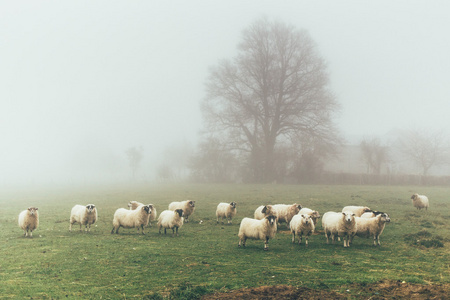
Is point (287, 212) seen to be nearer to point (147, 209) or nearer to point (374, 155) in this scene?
point (147, 209)

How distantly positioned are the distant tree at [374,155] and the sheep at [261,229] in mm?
57385

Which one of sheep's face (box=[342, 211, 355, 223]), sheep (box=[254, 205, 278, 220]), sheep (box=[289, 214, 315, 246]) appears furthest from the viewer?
sheep (box=[254, 205, 278, 220])

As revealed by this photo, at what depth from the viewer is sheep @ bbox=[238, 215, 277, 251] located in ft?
40.0

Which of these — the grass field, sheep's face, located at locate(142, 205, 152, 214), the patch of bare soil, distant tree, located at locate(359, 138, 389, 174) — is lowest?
the grass field

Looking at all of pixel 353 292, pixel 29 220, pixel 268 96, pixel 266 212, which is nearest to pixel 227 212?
pixel 266 212

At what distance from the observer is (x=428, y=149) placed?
2847 inches

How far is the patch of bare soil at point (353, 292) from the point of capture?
7.03m

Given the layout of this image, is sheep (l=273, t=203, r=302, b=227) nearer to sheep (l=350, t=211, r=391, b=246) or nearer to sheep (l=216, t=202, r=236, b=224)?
sheep (l=216, t=202, r=236, b=224)

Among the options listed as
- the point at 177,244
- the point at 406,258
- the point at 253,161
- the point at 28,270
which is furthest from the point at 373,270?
the point at 253,161

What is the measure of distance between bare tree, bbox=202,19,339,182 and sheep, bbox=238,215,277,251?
44.9 m

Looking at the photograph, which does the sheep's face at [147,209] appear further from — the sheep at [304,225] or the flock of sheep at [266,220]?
the sheep at [304,225]

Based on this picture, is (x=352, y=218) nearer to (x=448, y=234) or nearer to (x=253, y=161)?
(x=448, y=234)

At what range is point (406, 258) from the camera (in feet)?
35.2

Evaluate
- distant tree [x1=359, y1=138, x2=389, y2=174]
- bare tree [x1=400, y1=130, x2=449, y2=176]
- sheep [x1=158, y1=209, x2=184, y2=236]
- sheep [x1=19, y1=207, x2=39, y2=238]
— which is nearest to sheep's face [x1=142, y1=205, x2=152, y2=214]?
sheep [x1=158, y1=209, x2=184, y2=236]
